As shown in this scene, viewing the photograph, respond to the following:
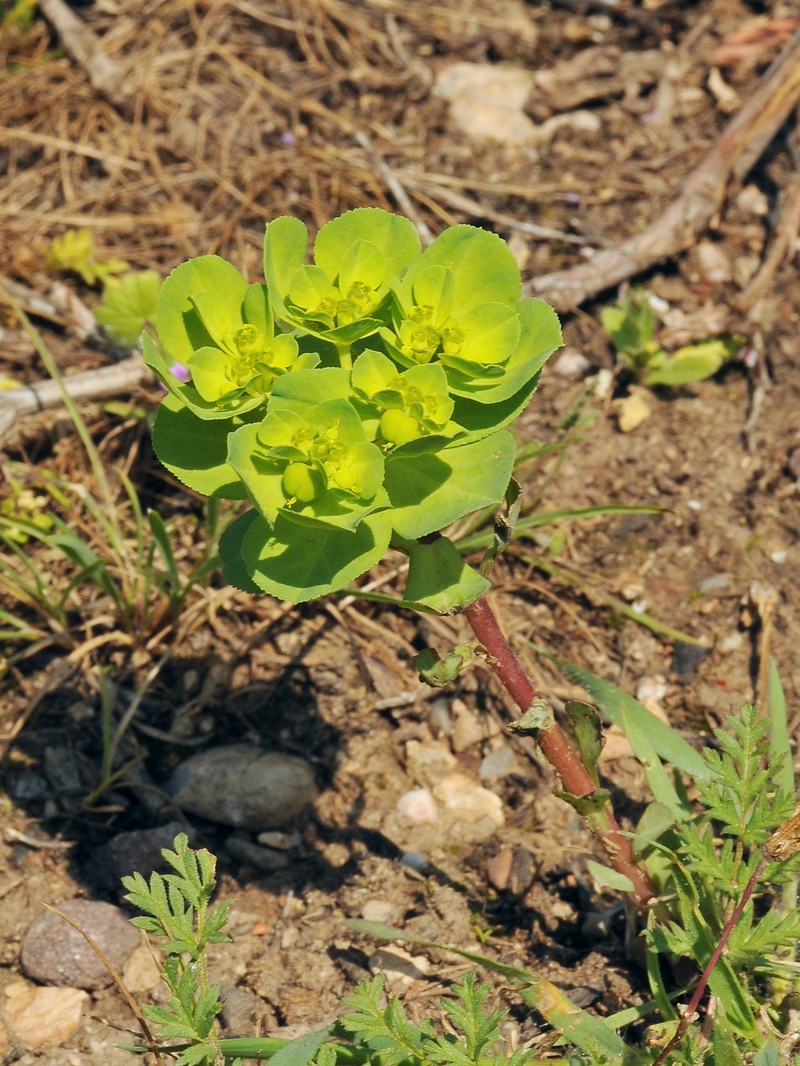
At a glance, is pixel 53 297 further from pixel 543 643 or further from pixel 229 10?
pixel 543 643

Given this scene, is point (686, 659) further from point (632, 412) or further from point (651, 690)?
point (632, 412)

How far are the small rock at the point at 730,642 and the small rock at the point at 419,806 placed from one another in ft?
3.12

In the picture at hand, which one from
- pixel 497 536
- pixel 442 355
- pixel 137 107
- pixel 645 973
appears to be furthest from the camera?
pixel 137 107

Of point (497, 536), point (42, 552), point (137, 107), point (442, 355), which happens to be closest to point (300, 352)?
point (442, 355)

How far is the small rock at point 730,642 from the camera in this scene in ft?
9.65

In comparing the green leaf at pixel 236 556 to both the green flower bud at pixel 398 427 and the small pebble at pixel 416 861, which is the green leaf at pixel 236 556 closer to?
the green flower bud at pixel 398 427

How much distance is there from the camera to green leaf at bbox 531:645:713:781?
2.35m

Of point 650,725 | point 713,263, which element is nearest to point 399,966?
point 650,725

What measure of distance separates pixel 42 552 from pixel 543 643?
1.58 metres

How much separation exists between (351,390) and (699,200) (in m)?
2.65

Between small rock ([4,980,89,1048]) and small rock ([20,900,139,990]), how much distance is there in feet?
0.09

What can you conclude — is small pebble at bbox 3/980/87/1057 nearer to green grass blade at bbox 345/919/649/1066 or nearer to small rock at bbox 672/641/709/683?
green grass blade at bbox 345/919/649/1066

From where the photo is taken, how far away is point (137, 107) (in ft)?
14.0

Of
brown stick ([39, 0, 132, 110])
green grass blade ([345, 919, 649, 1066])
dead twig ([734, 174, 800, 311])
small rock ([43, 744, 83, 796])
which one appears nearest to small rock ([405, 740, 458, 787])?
green grass blade ([345, 919, 649, 1066])
